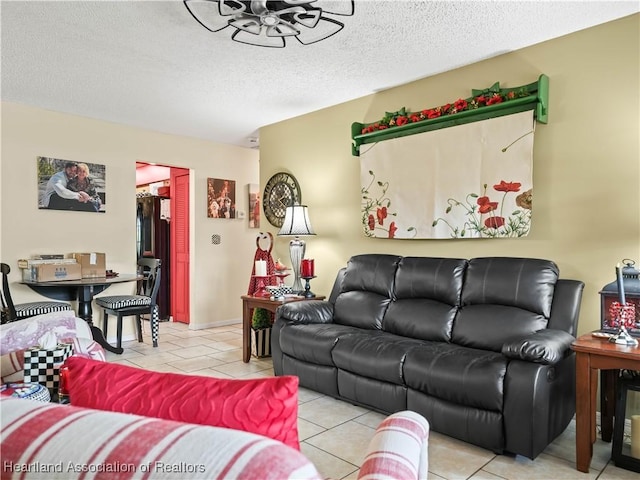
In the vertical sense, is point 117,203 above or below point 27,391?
above

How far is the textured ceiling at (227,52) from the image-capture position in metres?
2.63

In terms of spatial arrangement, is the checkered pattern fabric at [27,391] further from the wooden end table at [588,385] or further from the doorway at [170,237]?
the doorway at [170,237]

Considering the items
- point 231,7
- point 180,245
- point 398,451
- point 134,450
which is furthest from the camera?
point 180,245

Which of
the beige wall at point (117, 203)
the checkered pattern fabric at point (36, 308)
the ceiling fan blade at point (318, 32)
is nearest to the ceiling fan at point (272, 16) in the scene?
the ceiling fan blade at point (318, 32)

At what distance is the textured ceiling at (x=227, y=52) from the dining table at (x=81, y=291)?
1767 millimetres

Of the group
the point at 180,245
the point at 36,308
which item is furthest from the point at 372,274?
the point at 180,245

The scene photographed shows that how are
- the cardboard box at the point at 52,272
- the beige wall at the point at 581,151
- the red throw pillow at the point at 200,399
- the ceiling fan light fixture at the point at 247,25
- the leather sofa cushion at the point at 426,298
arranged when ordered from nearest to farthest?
1. the red throw pillow at the point at 200,399
2. the ceiling fan light fixture at the point at 247,25
3. the beige wall at the point at 581,151
4. the leather sofa cushion at the point at 426,298
5. the cardboard box at the point at 52,272

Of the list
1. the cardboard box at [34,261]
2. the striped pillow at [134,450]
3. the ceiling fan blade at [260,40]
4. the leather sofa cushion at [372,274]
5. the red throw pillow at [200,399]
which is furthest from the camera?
the cardboard box at [34,261]

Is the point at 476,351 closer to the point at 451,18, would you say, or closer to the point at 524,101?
the point at 524,101

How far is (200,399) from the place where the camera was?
760 millimetres

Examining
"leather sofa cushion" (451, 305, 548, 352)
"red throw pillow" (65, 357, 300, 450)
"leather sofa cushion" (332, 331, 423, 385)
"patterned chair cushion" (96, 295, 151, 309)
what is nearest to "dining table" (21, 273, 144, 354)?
"patterned chair cushion" (96, 295, 151, 309)

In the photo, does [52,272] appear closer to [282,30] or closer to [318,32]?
[282,30]

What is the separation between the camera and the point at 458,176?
3.43 metres

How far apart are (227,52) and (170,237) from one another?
12.9 ft
